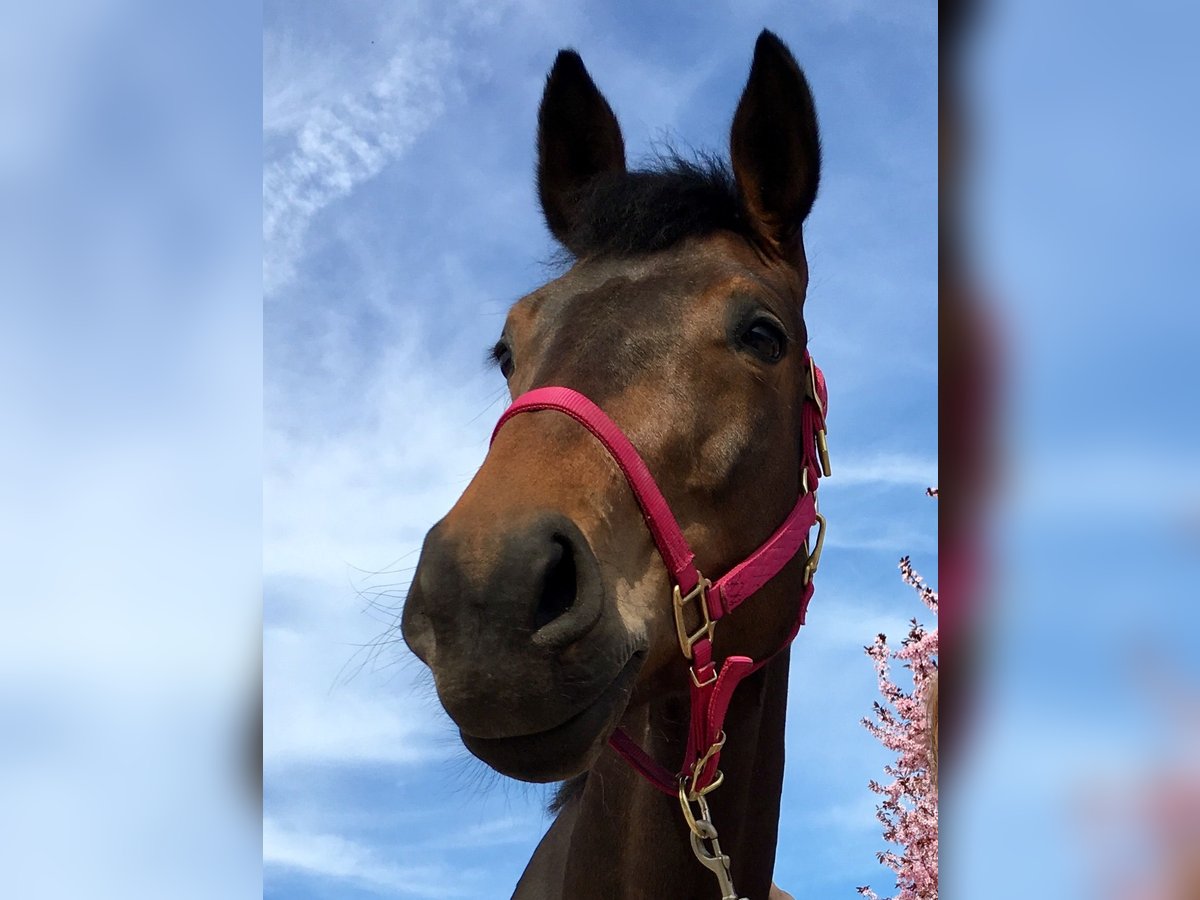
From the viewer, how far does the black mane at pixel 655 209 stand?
121 inches

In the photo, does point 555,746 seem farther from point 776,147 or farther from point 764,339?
point 776,147

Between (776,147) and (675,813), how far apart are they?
2.01 meters

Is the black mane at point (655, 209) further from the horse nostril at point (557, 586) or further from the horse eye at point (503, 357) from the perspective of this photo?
the horse nostril at point (557, 586)

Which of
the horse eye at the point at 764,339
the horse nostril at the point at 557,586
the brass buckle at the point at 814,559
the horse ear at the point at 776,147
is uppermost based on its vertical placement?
the horse ear at the point at 776,147

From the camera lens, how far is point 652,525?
2484mm

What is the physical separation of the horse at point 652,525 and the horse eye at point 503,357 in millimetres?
13

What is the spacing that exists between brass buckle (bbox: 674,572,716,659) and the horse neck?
1.44 ft

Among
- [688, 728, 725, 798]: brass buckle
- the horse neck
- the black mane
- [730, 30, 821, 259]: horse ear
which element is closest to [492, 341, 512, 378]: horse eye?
the black mane

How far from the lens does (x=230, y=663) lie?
1708 mm

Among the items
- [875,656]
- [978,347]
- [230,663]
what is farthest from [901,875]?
[978,347]

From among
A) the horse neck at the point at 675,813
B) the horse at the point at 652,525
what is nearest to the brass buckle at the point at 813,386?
the horse at the point at 652,525

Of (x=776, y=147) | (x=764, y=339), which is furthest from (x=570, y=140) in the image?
(x=764, y=339)

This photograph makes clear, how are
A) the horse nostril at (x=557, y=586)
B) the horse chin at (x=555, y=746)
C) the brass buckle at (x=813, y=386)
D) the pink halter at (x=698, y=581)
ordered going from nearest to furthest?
the horse nostril at (x=557, y=586) → the horse chin at (x=555, y=746) → the pink halter at (x=698, y=581) → the brass buckle at (x=813, y=386)

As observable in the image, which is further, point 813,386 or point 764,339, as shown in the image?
point 813,386
